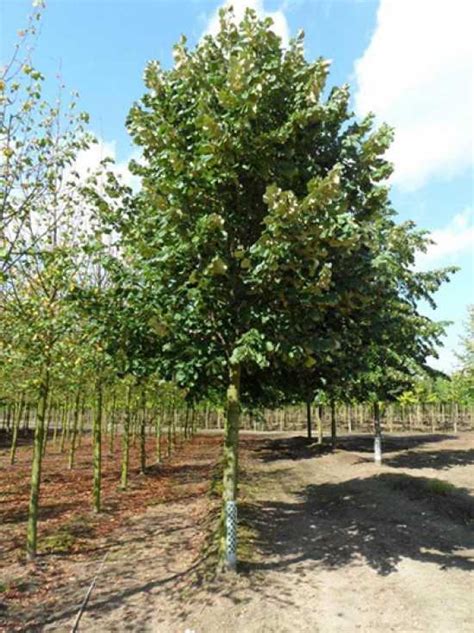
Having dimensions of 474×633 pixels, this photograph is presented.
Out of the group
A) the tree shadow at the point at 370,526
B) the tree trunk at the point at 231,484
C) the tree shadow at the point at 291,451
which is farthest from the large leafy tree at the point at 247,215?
the tree shadow at the point at 291,451

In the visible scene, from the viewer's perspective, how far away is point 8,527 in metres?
13.9

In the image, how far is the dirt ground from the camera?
25.7ft

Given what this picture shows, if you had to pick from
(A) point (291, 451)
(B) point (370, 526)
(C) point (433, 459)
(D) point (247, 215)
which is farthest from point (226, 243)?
(A) point (291, 451)

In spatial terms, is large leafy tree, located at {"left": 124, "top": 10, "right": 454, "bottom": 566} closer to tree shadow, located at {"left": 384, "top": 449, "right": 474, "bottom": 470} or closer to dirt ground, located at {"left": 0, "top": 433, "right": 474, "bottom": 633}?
dirt ground, located at {"left": 0, "top": 433, "right": 474, "bottom": 633}

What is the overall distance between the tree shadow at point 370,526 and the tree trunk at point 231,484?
68 cm

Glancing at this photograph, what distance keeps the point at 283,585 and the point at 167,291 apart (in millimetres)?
5682

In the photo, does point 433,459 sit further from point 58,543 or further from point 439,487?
point 58,543

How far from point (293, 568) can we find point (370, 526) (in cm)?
344

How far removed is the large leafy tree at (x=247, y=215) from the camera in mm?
8508

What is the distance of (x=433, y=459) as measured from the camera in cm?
2552

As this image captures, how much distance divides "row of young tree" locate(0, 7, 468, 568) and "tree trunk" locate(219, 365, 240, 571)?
0.11ft

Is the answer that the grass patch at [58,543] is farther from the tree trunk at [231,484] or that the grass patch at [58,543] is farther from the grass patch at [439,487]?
the grass patch at [439,487]

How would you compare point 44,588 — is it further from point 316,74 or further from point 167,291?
point 316,74

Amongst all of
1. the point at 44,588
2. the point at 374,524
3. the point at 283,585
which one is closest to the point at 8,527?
the point at 44,588
